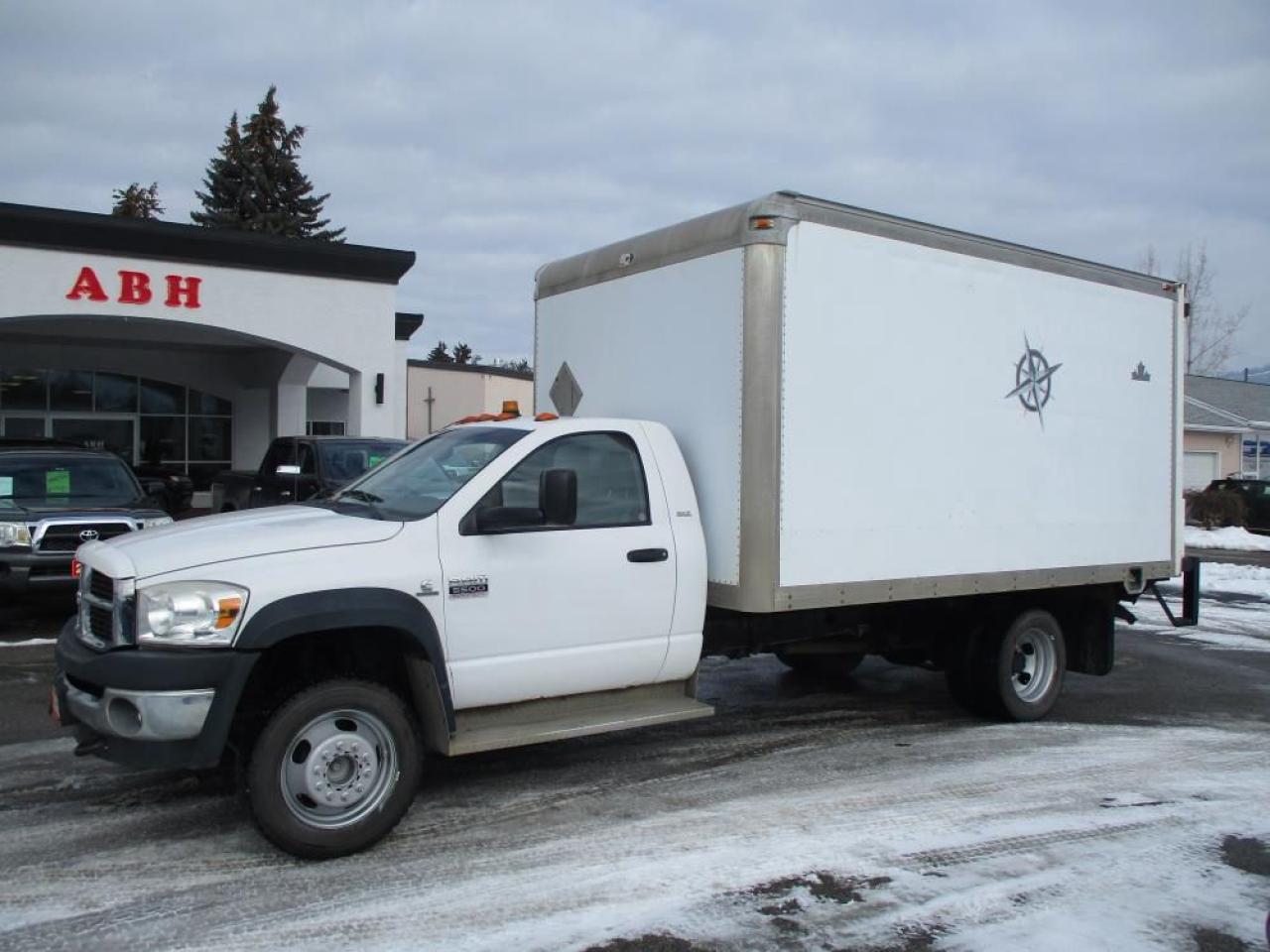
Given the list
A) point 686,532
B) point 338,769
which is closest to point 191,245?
point 686,532

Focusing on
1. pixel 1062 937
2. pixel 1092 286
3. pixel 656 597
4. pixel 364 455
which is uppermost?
pixel 1092 286

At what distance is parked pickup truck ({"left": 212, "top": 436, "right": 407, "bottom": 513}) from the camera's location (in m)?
13.2

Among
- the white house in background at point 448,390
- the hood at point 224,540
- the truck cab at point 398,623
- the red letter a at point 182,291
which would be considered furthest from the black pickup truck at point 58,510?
the white house in background at point 448,390

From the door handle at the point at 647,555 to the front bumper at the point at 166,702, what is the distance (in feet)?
6.41

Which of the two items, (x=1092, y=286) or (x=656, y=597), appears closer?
(x=656, y=597)

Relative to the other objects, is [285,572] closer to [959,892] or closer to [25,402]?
[959,892]

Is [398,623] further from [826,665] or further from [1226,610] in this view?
[1226,610]

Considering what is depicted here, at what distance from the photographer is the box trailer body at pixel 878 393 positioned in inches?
230

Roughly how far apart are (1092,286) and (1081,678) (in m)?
3.77

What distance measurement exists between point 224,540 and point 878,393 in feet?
12.0

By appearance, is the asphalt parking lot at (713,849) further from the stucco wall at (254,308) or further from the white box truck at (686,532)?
the stucco wall at (254,308)

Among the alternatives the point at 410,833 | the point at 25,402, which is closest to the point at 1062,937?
the point at 410,833

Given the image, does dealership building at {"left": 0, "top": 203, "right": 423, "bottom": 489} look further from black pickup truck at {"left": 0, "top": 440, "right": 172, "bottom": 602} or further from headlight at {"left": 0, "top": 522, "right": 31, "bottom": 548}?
headlight at {"left": 0, "top": 522, "right": 31, "bottom": 548}

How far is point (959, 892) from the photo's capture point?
4.48 meters
